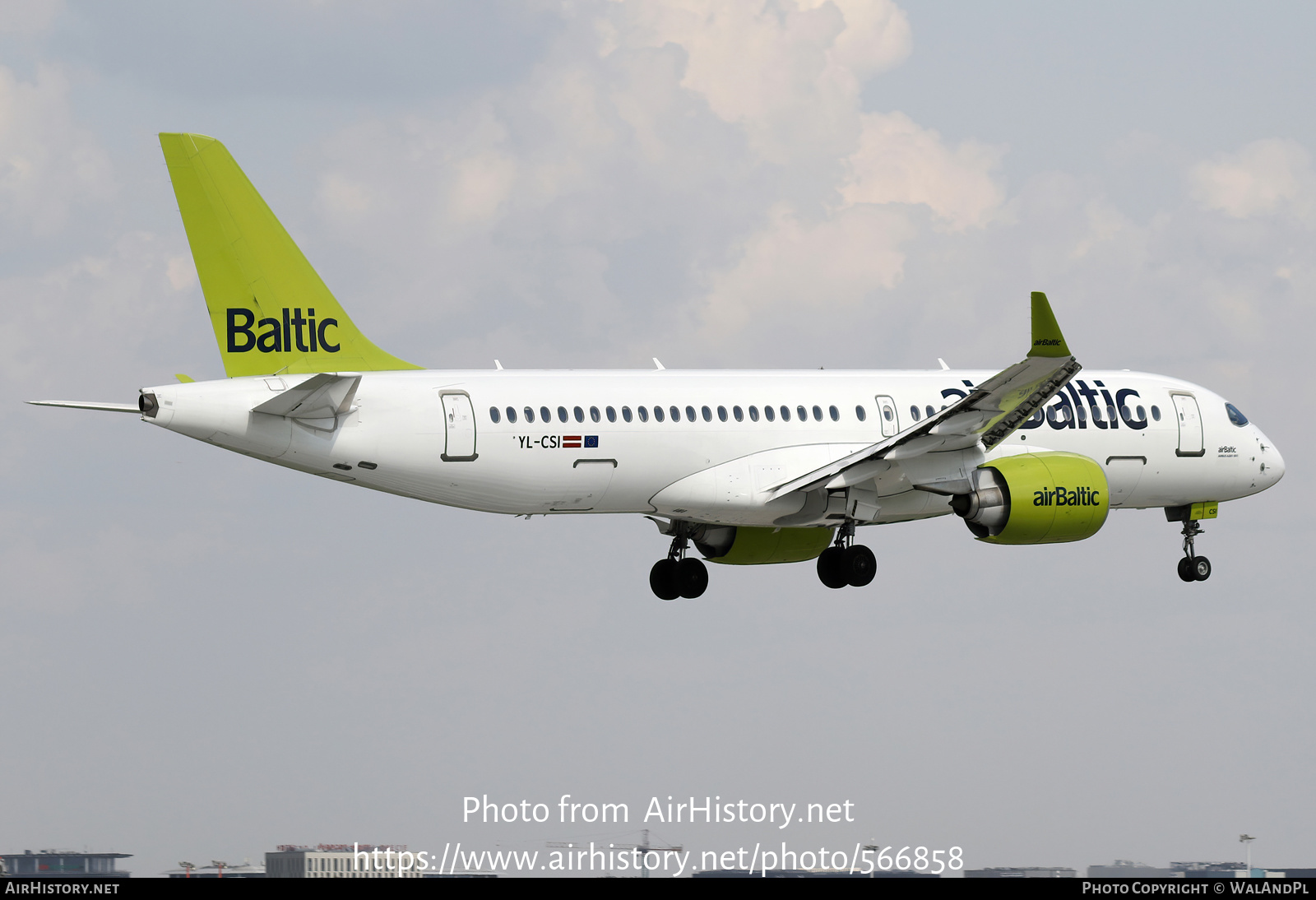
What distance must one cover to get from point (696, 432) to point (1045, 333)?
8355 millimetres

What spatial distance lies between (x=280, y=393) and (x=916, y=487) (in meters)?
14.2

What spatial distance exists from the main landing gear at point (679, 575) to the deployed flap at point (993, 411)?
5.54 metres

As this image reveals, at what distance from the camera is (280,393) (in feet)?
113

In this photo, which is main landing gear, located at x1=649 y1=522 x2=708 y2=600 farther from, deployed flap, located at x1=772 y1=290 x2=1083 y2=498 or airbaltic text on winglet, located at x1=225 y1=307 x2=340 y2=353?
airbaltic text on winglet, located at x1=225 y1=307 x2=340 y2=353

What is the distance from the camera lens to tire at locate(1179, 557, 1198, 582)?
45750 mm

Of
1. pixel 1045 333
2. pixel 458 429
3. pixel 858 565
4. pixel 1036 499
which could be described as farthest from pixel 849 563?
pixel 458 429

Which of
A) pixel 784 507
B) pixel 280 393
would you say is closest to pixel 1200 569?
pixel 784 507

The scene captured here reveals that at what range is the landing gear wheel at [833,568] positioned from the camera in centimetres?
4109

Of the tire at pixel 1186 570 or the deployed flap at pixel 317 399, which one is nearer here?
the deployed flap at pixel 317 399

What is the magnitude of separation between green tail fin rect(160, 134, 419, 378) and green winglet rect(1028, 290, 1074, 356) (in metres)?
14.2

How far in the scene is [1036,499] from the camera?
38750mm

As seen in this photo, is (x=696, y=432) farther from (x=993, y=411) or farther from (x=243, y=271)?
(x=243, y=271)

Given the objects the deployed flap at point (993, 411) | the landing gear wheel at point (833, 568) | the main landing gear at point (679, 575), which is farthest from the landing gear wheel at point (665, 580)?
the deployed flap at point (993, 411)

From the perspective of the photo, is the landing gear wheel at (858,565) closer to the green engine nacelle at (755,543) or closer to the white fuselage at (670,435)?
the white fuselage at (670,435)
